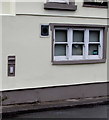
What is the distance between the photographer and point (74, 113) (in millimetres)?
10344

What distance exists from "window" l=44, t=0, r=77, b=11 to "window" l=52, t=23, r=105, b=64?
0.70 m

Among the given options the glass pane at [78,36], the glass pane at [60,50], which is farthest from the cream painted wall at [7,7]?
the glass pane at [78,36]

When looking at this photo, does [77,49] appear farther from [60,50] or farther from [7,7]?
[7,7]

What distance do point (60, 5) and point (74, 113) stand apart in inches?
145

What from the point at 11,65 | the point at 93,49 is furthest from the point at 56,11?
the point at 11,65

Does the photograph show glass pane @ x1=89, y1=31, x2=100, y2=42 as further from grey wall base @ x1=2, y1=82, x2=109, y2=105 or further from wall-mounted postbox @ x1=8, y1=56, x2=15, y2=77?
wall-mounted postbox @ x1=8, y1=56, x2=15, y2=77

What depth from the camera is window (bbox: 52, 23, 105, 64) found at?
39.6 ft

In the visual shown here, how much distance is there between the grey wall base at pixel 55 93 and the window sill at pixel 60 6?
268 cm

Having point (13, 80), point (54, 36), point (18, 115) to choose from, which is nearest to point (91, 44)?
point (54, 36)

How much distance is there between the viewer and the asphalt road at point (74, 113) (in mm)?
9930

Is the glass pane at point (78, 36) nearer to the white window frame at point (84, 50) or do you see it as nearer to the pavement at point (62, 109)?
the white window frame at point (84, 50)

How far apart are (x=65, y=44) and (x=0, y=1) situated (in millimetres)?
2681

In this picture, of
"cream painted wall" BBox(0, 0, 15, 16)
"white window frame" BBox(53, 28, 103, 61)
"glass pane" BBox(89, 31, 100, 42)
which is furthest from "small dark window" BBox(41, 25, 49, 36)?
"glass pane" BBox(89, 31, 100, 42)

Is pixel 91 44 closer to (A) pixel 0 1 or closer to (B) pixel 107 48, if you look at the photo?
(B) pixel 107 48
